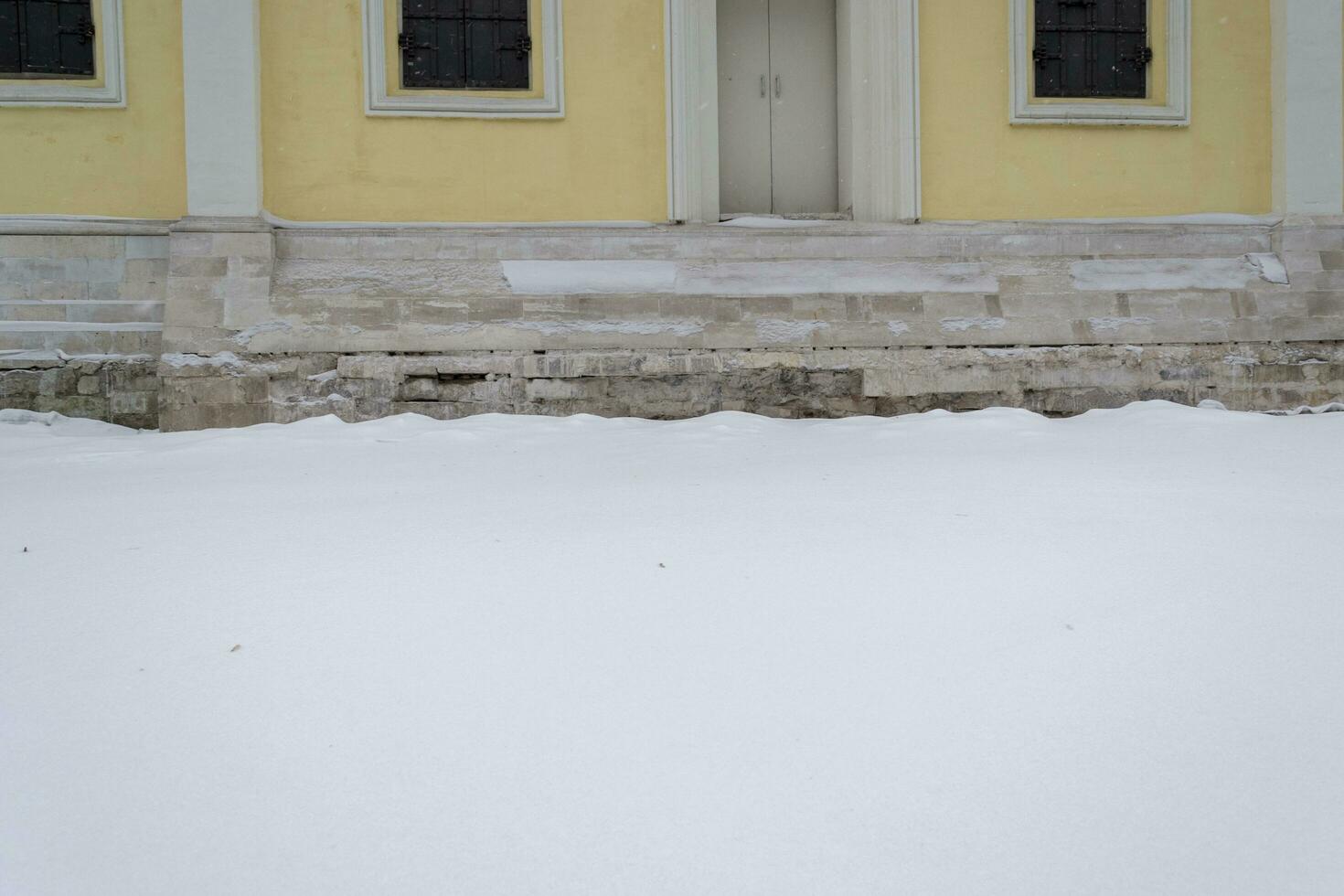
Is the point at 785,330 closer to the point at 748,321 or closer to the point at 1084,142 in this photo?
the point at 748,321

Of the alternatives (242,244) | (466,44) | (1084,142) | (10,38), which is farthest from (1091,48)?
(10,38)

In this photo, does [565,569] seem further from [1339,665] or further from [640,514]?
[1339,665]

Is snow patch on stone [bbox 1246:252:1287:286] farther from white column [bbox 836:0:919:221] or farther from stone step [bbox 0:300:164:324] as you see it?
stone step [bbox 0:300:164:324]

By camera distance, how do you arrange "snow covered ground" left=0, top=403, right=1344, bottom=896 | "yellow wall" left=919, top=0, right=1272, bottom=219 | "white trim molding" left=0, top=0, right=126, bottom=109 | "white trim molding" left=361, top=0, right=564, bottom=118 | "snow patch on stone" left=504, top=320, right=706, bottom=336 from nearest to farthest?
"snow covered ground" left=0, top=403, right=1344, bottom=896, "snow patch on stone" left=504, top=320, right=706, bottom=336, "white trim molding" left=0, top=0, right=126, bottom=109, "white trim molding" left=361, top=0, right=564, bottom=118, "yellow wall" left=919, top=0, right=1272, bottom=219

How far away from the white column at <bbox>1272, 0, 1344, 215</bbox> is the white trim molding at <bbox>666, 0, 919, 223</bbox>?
288 centimetres

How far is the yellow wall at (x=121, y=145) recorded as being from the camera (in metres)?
6.64

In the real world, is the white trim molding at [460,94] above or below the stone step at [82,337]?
above

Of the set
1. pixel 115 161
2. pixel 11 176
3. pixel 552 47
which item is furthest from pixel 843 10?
pixel 11 176

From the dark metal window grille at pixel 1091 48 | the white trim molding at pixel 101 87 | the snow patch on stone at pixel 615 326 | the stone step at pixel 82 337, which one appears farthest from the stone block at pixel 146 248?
the dark metal window grille at pixel 1091 48

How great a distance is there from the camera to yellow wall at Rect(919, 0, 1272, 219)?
7094 millimetres

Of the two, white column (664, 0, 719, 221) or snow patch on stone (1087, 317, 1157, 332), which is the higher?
white column (664, 0, 719, 221)

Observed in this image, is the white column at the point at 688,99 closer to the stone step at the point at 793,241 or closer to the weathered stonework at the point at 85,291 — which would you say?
the stone step at the point at 793,241

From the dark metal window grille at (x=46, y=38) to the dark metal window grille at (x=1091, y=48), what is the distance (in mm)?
7272

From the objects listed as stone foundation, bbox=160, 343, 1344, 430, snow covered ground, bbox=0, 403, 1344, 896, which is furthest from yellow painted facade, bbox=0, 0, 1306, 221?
snow covered ground, bbox=0, 403, 1344, 896
